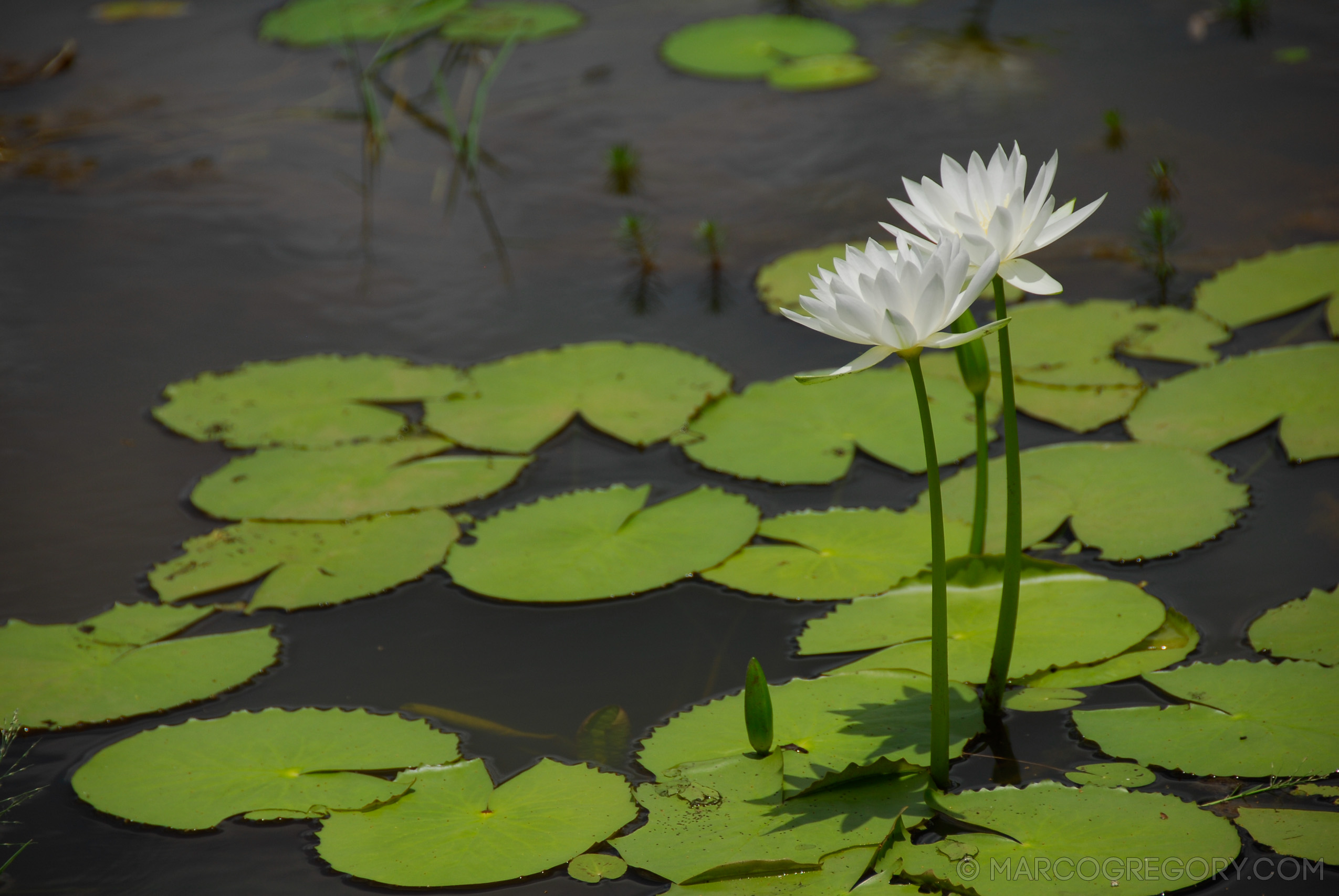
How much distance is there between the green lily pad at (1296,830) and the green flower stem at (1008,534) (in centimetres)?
42

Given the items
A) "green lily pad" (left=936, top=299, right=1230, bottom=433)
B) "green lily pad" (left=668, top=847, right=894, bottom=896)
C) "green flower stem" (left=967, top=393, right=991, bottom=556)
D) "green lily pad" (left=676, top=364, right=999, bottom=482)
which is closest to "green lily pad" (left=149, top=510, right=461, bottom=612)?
"green lily pad" (left=676, top=364, right=999, bottom=482)

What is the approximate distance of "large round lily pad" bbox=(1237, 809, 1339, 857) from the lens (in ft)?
5.08

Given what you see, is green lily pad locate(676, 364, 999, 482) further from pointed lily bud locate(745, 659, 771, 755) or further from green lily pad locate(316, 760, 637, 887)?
green lily pad locate(316, 760, 637, 887)

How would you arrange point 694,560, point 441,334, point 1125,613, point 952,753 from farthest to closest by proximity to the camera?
point 441,334 → point 694,560 → point 1125,613 → point 952,753

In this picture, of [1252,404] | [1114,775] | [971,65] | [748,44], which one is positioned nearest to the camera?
[1114,775]

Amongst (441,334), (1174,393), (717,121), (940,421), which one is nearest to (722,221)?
(717,121)

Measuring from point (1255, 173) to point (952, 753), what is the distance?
3.06 m

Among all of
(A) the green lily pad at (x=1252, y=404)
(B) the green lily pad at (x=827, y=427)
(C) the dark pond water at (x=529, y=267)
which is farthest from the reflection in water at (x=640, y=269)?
(A) the green lily pad at (x=1252, y=404)

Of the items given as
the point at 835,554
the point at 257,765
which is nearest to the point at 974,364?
the point at 835,554

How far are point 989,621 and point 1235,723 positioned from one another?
0.47m

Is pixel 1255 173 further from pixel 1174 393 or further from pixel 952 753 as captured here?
pixel 952 753

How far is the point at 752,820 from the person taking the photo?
5.48 ft

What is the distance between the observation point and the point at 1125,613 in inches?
80.2

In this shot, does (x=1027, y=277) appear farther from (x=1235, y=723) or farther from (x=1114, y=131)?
(x=1114, y=131)
